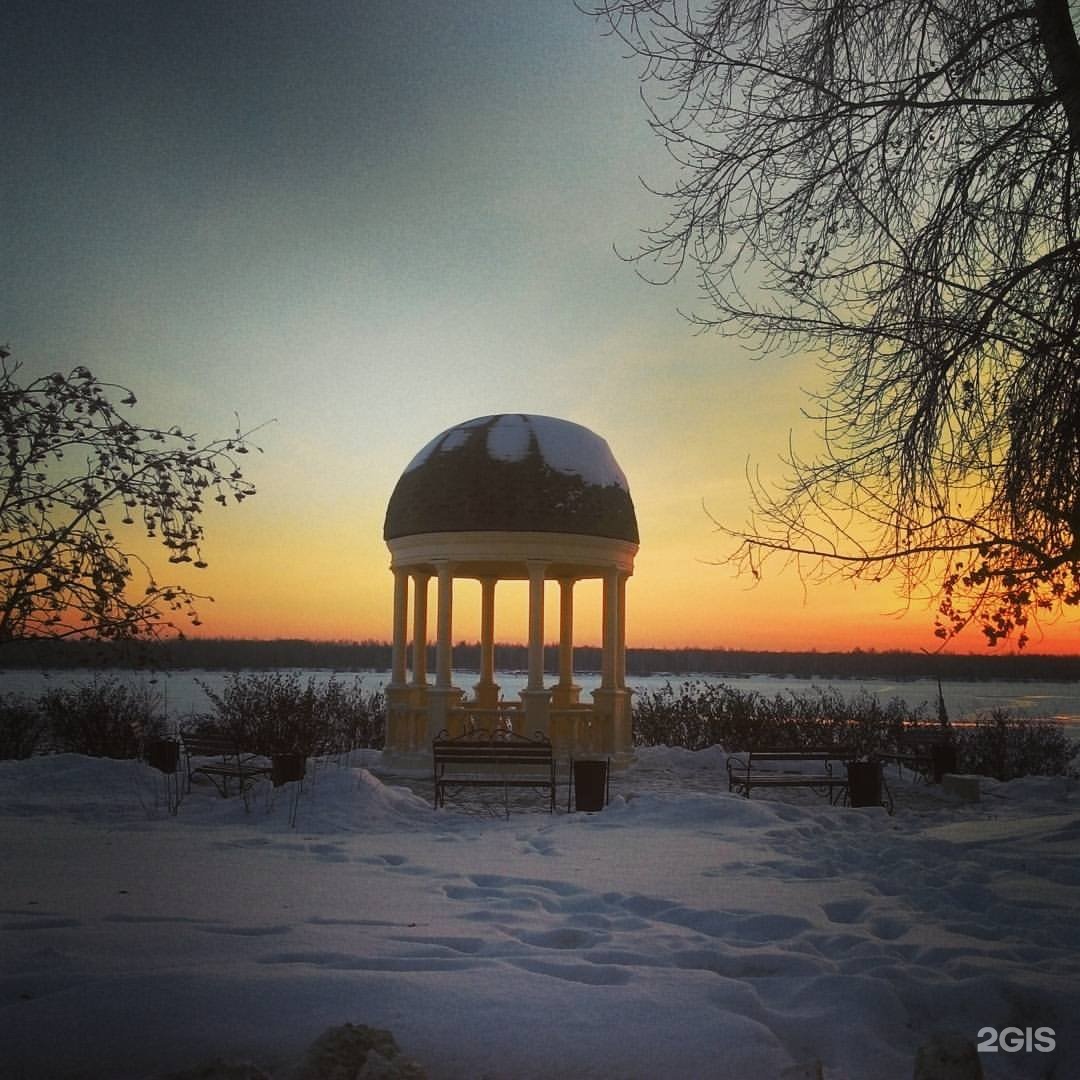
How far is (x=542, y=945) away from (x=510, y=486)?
12504mm

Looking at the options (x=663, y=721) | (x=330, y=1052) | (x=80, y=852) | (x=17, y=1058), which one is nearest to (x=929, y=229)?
(x=330, y=1052)

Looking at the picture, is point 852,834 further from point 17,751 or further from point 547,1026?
point 17,751

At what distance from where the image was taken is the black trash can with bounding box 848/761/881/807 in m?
13.2

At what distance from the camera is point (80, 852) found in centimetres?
836

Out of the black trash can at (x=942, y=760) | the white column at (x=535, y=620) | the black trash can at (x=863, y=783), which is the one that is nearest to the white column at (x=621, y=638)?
the white column at (x=535, y=620)

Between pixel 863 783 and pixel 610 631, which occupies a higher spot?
pixel 610 631

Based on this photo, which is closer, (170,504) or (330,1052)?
(330,1052)

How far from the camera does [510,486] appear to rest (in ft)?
58.6

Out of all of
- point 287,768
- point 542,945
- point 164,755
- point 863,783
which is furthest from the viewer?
point 164,755

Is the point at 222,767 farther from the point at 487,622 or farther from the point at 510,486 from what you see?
the point at 487,622

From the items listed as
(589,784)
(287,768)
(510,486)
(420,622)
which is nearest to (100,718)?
(420,622)

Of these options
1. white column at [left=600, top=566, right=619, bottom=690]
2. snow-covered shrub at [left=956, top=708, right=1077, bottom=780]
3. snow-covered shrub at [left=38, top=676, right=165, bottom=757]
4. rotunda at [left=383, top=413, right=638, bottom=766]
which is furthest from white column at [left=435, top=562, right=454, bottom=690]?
snow-covered shrub at [left=956, top=708, right=1077, bottom=780]

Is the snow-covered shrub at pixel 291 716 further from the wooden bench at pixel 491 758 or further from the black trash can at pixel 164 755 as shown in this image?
the wooden bench at pixel 491 758

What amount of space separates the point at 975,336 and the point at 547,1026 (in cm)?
537
